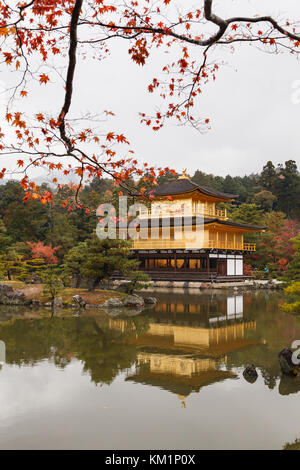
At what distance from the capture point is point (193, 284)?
27.2 m

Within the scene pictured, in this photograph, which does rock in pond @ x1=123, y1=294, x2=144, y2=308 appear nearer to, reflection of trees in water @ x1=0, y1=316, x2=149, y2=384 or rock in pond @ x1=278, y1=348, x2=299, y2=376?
reflection of trees in water @ x1=0, y1=316, x2=149, y2=384

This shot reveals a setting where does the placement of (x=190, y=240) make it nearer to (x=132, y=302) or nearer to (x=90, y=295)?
(x=132, y=302)

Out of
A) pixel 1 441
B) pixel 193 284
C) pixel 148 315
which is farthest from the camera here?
pixel 193 284

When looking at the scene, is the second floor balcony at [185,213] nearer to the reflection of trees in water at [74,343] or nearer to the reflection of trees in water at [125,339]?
the reflection of trees in water at [125,339]

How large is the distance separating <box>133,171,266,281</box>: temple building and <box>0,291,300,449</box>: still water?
17.4m

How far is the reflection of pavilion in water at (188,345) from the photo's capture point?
6707mm

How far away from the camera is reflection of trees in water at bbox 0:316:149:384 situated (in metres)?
7.59

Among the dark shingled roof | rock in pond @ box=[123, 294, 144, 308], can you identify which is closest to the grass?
rock in pond @ box=[123, 294, 144, 308]

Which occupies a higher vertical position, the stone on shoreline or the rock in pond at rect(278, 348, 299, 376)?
the stone on shoreline

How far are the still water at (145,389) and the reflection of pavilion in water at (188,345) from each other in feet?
0.08

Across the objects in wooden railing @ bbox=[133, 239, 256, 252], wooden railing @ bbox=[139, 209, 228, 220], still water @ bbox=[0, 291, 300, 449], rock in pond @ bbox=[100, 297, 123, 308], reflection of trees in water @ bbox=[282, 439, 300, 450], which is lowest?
reflection of trees in water @ bbox=[282, 439, 300, 450]

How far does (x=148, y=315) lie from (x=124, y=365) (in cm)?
653
